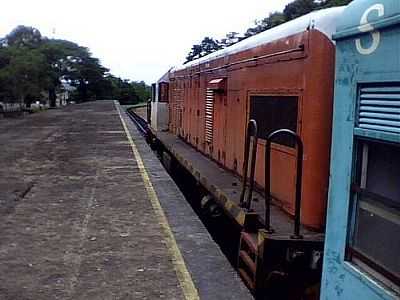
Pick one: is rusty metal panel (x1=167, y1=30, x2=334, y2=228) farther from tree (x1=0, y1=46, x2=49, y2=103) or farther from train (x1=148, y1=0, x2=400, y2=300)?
tree (x1=0, y1=46, x2=49, y2=103)

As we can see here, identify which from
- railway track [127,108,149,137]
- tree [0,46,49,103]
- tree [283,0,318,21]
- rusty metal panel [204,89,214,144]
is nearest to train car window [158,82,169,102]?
railway track [127,108,149,137]

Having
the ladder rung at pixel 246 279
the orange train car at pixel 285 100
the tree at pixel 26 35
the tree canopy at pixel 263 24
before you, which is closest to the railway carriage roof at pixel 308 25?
the orange train car at pixel 285 100

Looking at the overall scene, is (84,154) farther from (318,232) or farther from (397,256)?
(397,256)

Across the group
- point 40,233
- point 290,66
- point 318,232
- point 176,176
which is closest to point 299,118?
point 290,66

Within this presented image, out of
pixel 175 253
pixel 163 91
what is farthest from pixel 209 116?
pixel 163 91

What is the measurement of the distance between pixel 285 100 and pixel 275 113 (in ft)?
1.19

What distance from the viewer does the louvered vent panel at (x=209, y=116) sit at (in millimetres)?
9953

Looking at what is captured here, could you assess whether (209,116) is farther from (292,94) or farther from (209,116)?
(292,94)

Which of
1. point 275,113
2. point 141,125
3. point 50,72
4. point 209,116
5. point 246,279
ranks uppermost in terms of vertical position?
point 50,72

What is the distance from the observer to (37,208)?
834 cm

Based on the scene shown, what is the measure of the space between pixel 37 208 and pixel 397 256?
649 cm

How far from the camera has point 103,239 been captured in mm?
6590

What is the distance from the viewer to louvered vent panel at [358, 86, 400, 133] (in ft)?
8.90

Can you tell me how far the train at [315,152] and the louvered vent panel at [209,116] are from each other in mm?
39
